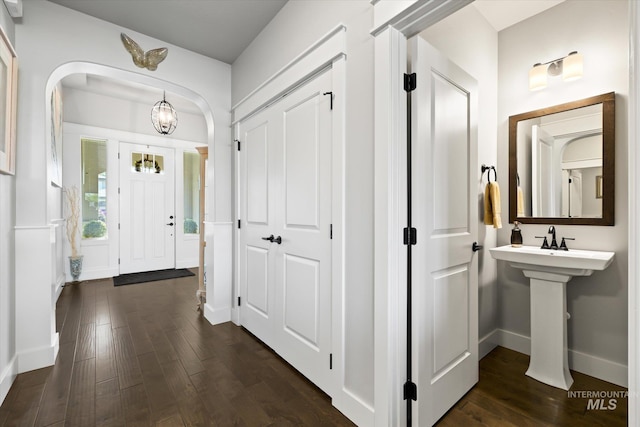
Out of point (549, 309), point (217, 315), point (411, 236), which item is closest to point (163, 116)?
point (217, 315)

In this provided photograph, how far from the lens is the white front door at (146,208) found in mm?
5094

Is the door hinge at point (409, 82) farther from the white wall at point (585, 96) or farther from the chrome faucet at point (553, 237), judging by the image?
the chrome faucet at point (553, 237)

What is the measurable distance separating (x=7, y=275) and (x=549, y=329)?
12.4 feet

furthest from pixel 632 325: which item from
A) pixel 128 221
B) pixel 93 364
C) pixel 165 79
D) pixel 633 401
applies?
pixel 128 221

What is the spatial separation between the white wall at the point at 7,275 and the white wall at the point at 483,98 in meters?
3.10

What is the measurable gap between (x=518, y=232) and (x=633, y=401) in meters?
1.82

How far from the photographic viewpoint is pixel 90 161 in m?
4.79

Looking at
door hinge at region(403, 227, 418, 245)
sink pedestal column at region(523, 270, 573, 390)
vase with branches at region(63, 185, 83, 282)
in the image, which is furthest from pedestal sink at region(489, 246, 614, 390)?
vase with branches at region(63, 185, 83, 282)

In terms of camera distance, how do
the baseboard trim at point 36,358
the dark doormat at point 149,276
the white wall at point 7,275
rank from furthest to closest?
the dark doormat at point 149,276, the baseboard trim at point 36,358, the white wall at point 7,275

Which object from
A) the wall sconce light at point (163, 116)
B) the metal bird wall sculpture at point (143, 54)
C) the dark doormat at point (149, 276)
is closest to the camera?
the metal bird wall sculpture at point (143, 54)

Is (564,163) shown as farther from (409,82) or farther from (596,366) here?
(409,82)

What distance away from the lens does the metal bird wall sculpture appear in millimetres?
2590

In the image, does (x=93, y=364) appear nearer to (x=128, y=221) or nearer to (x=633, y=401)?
(x=633, y=401)

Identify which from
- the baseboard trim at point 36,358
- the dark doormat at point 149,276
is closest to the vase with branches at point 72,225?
the dark doormat at point 149,276
